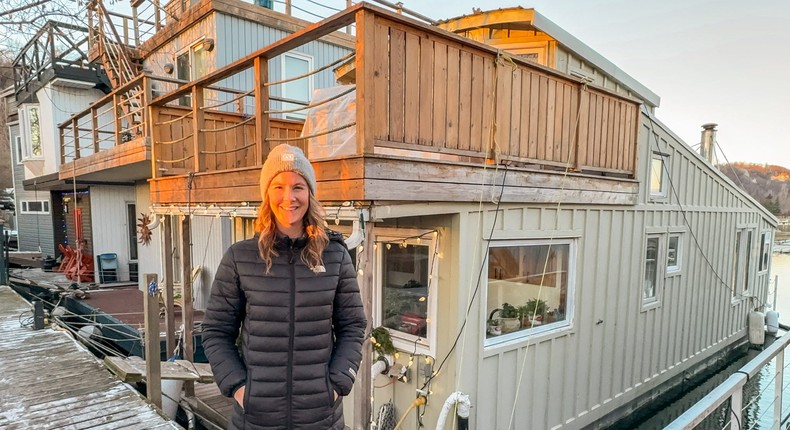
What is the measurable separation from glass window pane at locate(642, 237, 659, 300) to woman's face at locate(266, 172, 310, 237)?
5173 millimetres

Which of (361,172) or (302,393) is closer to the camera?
(302,393)

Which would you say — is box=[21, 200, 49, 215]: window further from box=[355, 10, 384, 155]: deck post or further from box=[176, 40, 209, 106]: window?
box=[355, 10, 384, 155]: deck post

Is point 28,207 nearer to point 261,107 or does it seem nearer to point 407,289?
point 261,107

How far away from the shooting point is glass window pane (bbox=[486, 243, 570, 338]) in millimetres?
3740

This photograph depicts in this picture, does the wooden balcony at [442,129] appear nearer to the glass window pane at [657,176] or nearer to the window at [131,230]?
the glass window pane at [657,176]

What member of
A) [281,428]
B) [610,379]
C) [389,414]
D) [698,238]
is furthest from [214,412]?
[698,238]

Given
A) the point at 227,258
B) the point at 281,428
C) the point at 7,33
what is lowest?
the point at 281,428

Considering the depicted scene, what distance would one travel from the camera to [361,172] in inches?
101

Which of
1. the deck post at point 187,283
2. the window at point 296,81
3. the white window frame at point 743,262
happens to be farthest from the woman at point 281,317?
the white window frame at point 743,262

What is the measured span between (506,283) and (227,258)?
2766 mm

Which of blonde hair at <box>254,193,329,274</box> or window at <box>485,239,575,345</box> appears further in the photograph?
window at <box>485,239,575,345</box>

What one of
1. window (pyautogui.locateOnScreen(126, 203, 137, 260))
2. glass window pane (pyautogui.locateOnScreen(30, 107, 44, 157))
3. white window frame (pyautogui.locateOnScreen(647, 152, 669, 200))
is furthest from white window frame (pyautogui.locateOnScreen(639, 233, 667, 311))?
glass window pane (pyautogui.locateOnScreen(30, 107, 44, 157))

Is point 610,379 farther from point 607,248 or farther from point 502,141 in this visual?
point 502,141

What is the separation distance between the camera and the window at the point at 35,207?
14.2 metres
